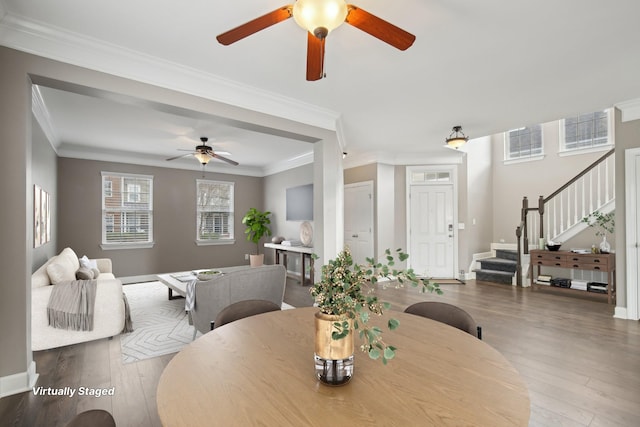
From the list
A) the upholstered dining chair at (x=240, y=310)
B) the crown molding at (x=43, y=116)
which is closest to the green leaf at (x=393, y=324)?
the upholstered dining chair at (x=240, y=310)

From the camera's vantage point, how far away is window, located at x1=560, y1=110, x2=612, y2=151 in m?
5.93

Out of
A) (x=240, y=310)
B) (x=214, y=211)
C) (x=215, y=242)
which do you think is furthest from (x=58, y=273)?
(x=214, y=211)

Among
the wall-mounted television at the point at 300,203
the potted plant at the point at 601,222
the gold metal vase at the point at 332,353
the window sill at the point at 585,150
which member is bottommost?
the gold metal vase at the point at 332,353

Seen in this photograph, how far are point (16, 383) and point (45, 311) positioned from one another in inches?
37.8

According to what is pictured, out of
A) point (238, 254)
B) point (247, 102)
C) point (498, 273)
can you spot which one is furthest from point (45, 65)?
point (498, 273)

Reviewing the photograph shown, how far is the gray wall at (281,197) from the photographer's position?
6.64 meters

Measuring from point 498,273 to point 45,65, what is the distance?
6.98m

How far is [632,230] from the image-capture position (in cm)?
358

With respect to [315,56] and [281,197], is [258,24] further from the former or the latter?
[281,197]

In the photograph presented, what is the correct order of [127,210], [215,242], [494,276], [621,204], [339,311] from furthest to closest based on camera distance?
[215,242]
[127,210]
[494,276]
[621,204]
[339,311]

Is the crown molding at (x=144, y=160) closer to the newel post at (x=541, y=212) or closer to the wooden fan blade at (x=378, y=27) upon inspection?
the wooden fan blade at (x=378, y=27)

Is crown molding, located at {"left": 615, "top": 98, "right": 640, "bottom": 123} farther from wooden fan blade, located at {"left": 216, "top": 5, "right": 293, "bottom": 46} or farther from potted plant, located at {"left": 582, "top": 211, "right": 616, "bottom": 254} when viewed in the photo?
wooden fan blade, located at {"left": 216, "top": 5, "right": 293, "bottom": 46}

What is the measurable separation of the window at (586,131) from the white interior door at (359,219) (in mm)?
4301

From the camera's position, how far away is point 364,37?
2.25 metres
